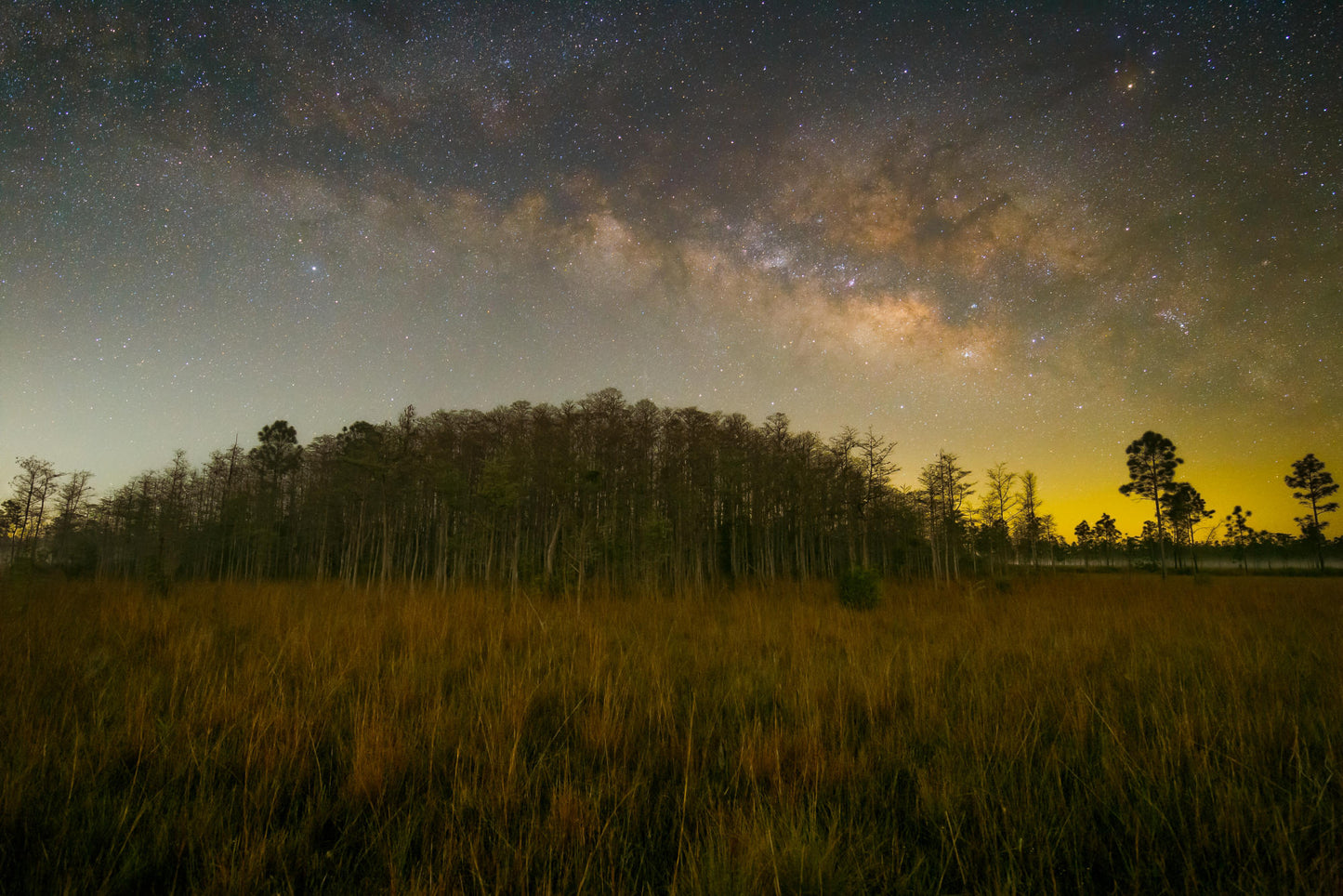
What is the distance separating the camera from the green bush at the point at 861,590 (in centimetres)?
1199

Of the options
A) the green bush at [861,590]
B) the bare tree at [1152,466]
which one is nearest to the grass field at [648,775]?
the green bush at [861,590]

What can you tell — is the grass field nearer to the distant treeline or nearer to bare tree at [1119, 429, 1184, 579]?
the distant treeline

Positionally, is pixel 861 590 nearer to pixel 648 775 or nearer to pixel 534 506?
pixel 648 775

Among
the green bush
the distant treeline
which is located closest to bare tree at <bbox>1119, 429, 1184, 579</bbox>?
the distant treeline

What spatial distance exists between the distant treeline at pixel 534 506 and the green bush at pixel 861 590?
10.0 m

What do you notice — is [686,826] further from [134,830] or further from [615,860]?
[134,830]

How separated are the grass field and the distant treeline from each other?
17.2 meters

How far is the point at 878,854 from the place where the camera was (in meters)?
1.96

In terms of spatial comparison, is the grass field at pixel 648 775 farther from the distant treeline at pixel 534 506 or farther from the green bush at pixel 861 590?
the distant treeline at pixel 534 506

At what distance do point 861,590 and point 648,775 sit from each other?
35.4 ft

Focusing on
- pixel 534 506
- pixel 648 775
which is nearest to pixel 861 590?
pixel 648 775

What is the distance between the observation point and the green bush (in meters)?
12.0

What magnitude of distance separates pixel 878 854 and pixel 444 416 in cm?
4571

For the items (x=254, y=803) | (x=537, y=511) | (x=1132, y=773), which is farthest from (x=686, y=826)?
(x=537, y=511)
